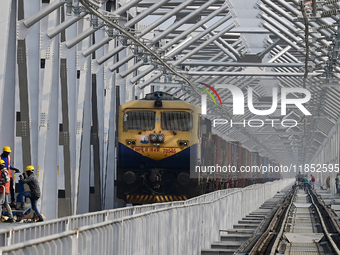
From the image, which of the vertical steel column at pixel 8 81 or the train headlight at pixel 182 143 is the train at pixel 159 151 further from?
the vertical steel column at pixel 8 81

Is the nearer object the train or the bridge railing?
the bridge railing

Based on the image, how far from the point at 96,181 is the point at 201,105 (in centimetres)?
590

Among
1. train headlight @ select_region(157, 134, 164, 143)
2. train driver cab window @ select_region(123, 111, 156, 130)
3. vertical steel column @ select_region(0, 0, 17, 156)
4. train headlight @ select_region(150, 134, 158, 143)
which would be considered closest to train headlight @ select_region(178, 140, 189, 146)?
train headlight @ select_region(157, 134, 164, 143)

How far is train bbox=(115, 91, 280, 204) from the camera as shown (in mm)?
23781

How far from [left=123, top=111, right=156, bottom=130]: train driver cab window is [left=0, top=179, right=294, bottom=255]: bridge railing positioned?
19.7 ft

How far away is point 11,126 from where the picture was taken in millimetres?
18016

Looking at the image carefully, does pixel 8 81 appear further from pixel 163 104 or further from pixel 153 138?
pixel 163 104

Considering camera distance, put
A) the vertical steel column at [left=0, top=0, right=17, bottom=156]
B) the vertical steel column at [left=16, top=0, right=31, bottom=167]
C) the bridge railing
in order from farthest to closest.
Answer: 1. the vertical steel column at [left=16, top=0, right=31, bottom=167]
2. the vertical steel column at [left=0, top=0, right=17, bottom=156]
3. the bridge railing

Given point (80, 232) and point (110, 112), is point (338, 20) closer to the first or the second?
point (110, 112)

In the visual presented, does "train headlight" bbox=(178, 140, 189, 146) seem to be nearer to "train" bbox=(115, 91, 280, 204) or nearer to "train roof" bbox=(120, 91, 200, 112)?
"train" bbox=(115, 91, 280, 204)

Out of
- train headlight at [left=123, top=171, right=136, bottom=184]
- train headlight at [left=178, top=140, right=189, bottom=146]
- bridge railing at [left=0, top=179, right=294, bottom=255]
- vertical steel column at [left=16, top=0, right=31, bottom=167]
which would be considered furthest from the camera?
train headlight at [left=178, top=140, right=189, bottom=146]

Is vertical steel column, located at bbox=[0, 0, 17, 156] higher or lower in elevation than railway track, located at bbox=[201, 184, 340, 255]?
higher

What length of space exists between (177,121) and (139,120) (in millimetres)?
1347

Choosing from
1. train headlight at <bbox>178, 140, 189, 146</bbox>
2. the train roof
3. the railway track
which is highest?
the train roof
